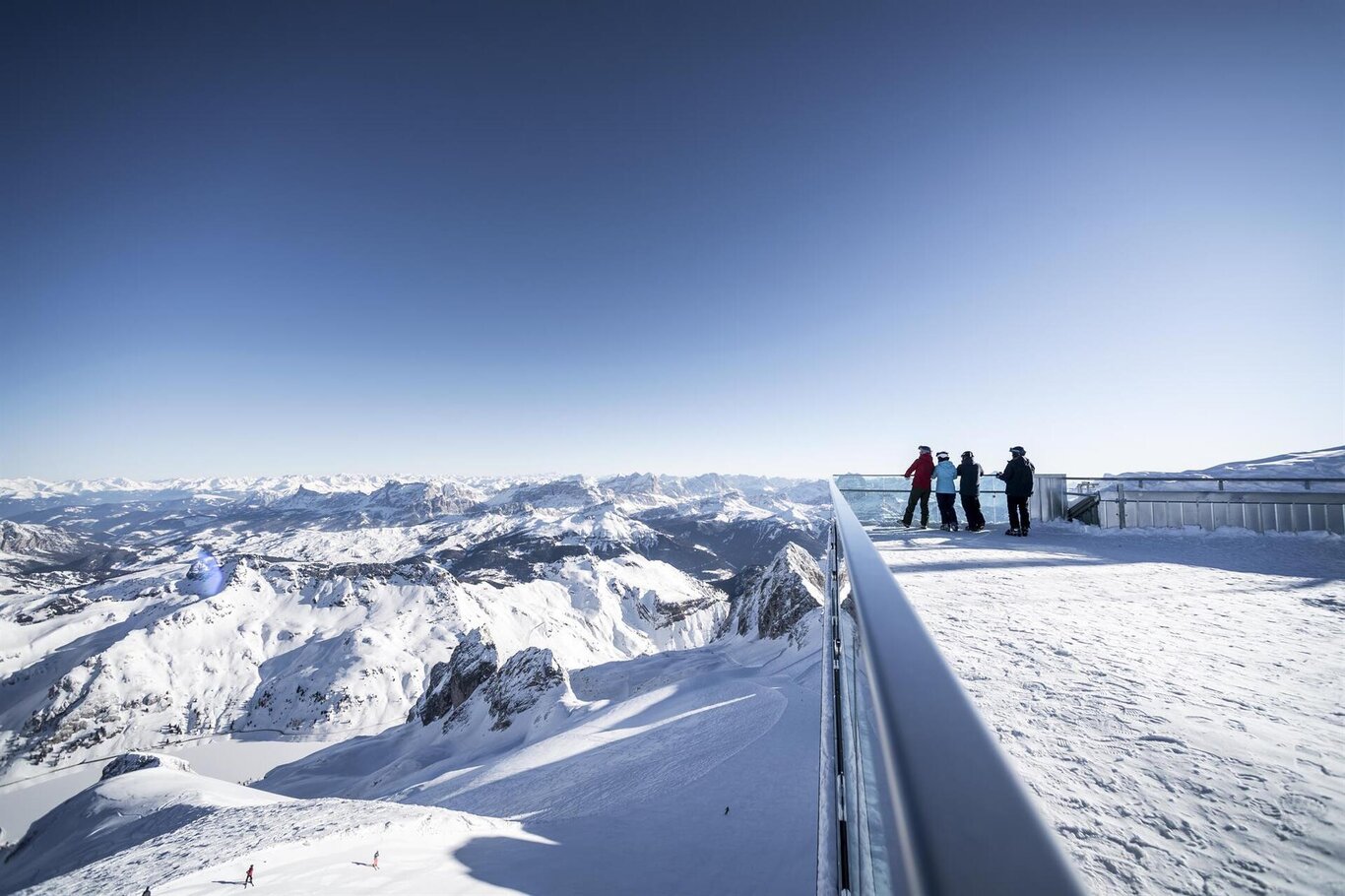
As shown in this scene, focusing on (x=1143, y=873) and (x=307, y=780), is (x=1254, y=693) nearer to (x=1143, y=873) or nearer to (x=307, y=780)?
(x=1143, y=873)

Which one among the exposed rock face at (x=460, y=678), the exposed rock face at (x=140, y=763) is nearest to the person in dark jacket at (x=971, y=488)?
the exposed rock face at (x=460, y=678)

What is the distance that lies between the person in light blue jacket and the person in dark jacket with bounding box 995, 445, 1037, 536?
1210mm

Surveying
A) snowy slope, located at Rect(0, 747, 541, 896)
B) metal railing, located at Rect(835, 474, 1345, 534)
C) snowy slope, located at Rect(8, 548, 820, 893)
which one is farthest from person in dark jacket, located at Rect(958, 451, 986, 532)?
snowy slope, located at Rect(0, 747, 541, 896)

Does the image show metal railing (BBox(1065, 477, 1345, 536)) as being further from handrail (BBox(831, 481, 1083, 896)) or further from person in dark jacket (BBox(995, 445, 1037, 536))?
handrail (BBox(831, 481, 1083, 896))

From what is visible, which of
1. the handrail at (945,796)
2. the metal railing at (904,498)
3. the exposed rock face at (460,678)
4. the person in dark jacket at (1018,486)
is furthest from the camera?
the exposed rock face at (460,678)

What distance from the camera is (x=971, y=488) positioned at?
462 inches

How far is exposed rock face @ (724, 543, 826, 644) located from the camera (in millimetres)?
49156

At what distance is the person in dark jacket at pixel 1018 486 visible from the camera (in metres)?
10.9

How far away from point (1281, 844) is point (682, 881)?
10.7m

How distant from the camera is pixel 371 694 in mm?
115250

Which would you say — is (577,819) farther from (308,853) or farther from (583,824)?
(308,853)

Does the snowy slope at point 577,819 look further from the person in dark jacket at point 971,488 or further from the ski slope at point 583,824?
the person in dark jacket at point 971,488

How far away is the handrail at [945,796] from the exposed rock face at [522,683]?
184 ft

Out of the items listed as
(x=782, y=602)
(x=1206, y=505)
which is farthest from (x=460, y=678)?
(x=1206, y=505)
